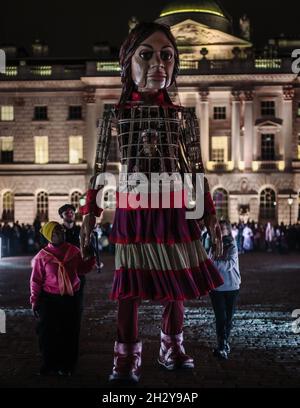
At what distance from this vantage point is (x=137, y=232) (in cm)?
671

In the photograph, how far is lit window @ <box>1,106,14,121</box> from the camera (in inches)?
1969

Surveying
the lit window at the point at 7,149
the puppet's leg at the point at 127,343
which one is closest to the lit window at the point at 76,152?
A: the lit window at the point at 7,149

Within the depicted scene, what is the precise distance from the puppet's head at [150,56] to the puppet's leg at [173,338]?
7.23ft

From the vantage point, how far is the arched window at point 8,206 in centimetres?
4947

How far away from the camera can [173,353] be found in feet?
23.9

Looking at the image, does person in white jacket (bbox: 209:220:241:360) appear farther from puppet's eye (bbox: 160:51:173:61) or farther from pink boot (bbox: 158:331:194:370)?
puppet's eye (bbox: 160:51:173:61)

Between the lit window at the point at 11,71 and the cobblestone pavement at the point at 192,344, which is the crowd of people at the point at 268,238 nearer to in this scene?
the cobblestone pavement at the point at 192,344

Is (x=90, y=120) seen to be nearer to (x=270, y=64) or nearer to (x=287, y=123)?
(x=270, y=64)

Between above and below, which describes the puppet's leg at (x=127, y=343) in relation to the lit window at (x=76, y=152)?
below
